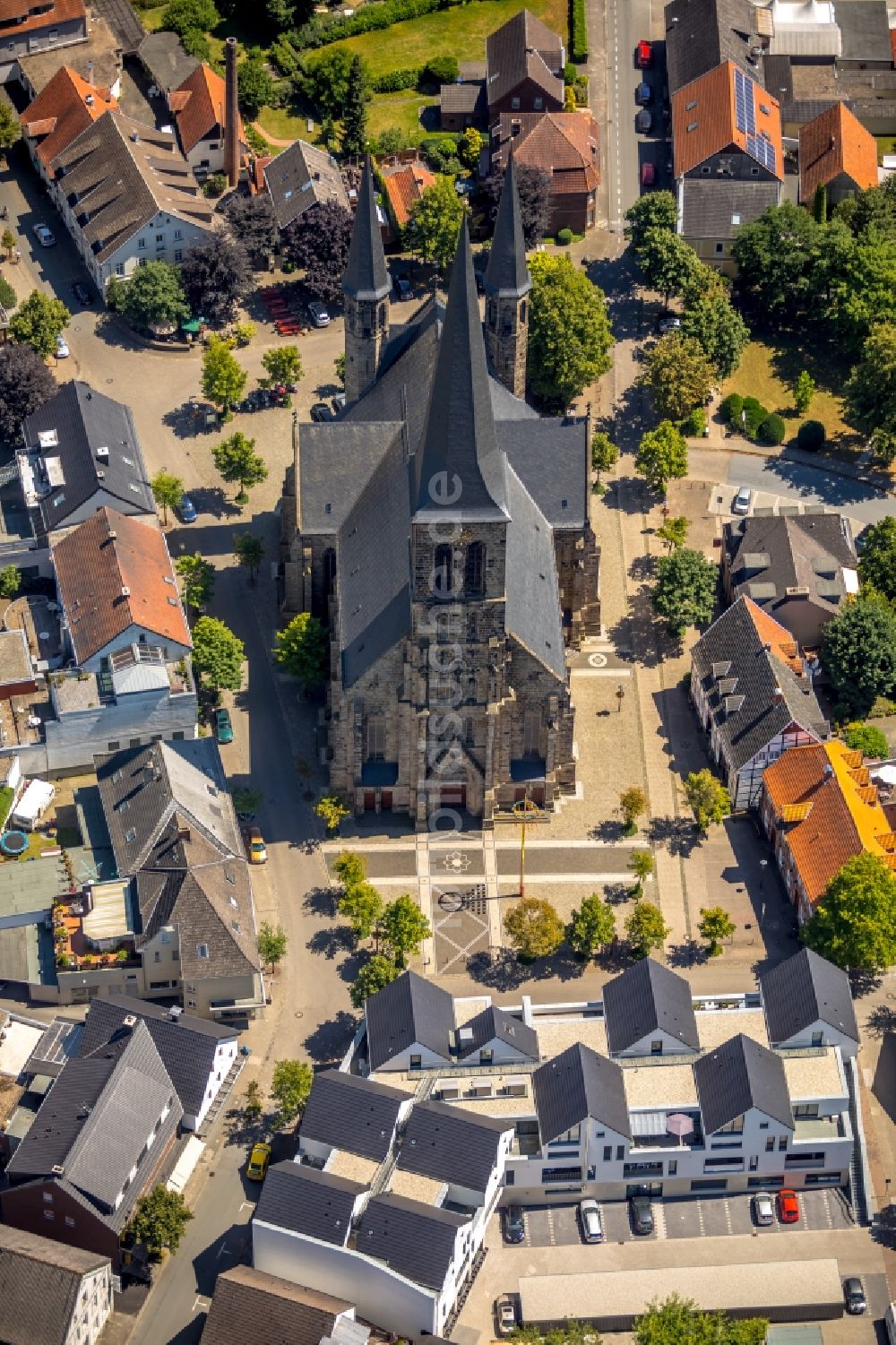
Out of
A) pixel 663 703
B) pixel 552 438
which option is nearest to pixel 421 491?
pixel 552 438

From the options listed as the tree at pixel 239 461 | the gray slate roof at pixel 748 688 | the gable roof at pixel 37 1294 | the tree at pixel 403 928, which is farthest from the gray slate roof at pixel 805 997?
the tree at pixel 239 461

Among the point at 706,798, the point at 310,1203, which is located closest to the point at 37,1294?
the point at 310,1203

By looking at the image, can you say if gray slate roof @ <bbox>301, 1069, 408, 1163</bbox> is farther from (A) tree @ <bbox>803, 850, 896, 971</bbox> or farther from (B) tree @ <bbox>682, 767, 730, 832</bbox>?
(B) tree @ <bbox>682, 767, 730, 832</bbox>

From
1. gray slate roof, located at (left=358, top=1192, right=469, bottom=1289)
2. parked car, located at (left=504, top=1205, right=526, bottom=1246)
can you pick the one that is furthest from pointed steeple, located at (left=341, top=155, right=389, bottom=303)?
gray slate roof, located at (left=358, top=1192, right=469, bottom=1289)

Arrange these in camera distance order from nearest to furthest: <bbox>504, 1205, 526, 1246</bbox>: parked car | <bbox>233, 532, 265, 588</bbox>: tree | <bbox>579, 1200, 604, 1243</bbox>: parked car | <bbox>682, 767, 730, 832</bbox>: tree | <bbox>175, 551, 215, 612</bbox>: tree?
1. <bbox>504, 1205, 526, 1246</bbox>: parked car
2. <bbox>579, 1200, 604, 1243</bbox>: parked car
3. <bbox>682, 767, 730, 832</bbox>: tree
4. <bbox>175, 551, 215, 612</bbox>: tree
5. <bbox>233, 532, 265, 588</bbox>: tree

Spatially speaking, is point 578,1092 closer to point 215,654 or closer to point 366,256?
point 215,654

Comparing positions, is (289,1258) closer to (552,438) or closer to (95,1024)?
(95,1024)

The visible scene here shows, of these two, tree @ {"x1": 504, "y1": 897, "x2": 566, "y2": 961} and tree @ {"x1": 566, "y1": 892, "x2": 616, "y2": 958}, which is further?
tree @ {"x1": 566, "y1": 892, "x2": 616, "y2": 958}
